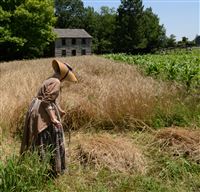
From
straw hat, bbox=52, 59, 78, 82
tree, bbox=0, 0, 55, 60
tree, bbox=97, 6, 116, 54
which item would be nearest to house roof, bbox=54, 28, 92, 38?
tree, bbox=97, 6, 116, 54

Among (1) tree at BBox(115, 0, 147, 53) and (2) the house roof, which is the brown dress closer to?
(1) tree at BBox(115, 0, 147, 53)

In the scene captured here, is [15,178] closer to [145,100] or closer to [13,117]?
[13,117]

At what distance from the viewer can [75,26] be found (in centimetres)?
7681

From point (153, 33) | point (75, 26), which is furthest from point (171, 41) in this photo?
point (75, 26)

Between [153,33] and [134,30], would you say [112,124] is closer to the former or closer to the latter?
[134,30]

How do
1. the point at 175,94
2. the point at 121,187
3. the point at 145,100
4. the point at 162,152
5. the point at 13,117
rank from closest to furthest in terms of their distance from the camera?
the point at 121,187 < the point at 162,152 < the point at 13,117 < the point at 145,100 < the point at 175,94

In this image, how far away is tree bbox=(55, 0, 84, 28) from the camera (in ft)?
258

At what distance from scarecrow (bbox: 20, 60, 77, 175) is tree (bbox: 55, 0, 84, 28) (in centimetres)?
7455

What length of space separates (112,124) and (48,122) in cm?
266

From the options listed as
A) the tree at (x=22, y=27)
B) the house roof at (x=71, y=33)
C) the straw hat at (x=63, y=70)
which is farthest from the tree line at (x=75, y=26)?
the straw hat at (x=63, y=70)

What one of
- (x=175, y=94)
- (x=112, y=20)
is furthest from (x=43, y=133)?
(x=112, y=20)

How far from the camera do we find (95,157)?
205 inches

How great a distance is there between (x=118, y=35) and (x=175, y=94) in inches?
2301

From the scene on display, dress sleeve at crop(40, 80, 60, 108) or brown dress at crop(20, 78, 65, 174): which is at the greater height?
dress sleeve at crop(40, 80, 60, 108)
